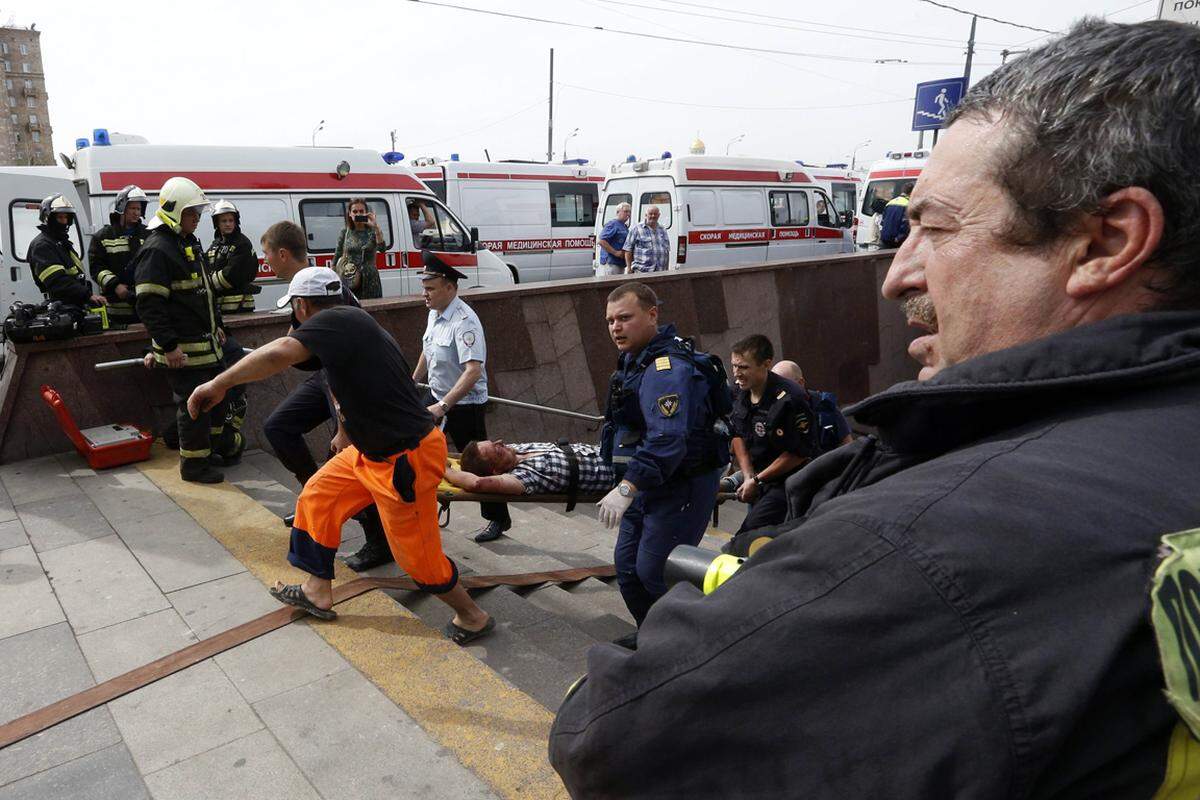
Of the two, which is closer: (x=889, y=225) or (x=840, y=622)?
(x=840, y=622)

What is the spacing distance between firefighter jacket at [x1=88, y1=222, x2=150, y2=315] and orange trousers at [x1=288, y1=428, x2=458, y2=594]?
4500 millimetres

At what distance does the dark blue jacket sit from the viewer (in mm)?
658

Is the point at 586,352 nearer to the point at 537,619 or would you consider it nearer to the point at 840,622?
the point at 537,619

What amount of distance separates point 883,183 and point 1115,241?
1970 cm

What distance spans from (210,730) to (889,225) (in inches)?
434

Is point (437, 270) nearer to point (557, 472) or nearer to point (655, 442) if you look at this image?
point (557, 472)

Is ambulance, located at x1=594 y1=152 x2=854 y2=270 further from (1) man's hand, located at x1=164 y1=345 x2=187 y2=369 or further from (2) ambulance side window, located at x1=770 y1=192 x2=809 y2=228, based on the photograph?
(1) man's hand, located at x1=164 y1=345 x2=187 y2=369

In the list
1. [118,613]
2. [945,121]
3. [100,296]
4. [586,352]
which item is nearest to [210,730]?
[118,613]

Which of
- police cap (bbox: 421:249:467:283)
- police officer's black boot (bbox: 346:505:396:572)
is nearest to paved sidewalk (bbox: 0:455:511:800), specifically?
police officer's black boot (bbox: 346:505:396:572)

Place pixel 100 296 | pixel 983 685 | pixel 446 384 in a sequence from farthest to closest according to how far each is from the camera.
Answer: pixel 100 296 → pixel 446 384 → pixel 983 685

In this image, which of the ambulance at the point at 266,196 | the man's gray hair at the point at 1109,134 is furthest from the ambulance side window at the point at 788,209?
the man's gray hair at the point at 1109,134

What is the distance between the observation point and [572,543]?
5.95m

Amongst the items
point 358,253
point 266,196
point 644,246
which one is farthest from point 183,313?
point 644,246

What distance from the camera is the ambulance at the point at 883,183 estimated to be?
18.1 metres
